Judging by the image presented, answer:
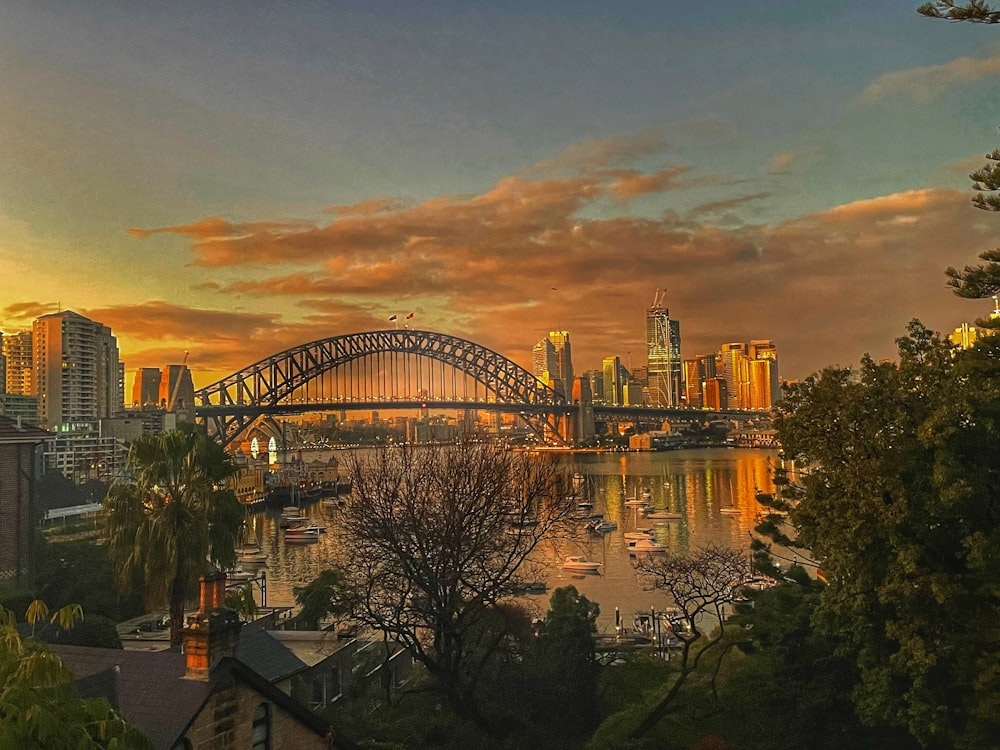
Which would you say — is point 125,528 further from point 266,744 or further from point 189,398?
point 189,398

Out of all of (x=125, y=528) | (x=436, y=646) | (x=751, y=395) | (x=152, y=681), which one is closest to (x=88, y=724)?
(x=152, y=681)

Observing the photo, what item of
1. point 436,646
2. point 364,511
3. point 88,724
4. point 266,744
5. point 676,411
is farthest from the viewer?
point 676,411

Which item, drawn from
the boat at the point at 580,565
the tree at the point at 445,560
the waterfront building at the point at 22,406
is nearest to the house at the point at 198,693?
the tree at the point at 445,560

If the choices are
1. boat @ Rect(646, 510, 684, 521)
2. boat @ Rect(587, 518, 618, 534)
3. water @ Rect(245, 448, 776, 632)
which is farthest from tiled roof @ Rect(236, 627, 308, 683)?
boat @ Rect(646, 510, 684, 521)

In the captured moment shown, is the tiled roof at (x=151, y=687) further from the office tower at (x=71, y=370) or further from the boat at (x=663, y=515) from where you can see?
the office tower at (x=71, y=370)

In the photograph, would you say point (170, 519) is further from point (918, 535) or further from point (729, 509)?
point (729, 509)

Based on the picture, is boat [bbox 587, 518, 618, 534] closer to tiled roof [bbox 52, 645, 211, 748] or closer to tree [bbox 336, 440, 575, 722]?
tree [bbox 336, 440, 575, 722]

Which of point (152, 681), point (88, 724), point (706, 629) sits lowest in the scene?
point (706, 629)
